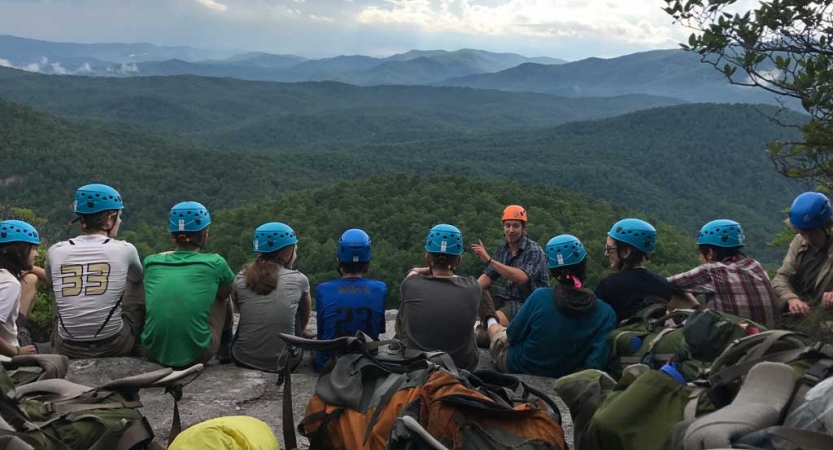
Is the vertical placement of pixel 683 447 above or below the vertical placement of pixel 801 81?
below

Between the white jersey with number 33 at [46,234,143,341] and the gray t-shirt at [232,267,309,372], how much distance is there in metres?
0.82

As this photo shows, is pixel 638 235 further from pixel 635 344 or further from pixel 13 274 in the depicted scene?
pixel 13 274

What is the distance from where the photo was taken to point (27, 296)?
5168 mm

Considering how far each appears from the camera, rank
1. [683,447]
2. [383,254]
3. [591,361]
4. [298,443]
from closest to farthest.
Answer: [683,447] < [298,443] < [591,361] < [383,254]

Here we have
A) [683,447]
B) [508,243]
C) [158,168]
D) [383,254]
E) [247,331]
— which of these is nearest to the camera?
[683,447]

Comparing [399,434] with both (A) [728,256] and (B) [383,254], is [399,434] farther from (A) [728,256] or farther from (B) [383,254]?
(B) [383,254]

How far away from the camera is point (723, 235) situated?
16.4 ft

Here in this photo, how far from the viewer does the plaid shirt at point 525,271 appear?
640 cm

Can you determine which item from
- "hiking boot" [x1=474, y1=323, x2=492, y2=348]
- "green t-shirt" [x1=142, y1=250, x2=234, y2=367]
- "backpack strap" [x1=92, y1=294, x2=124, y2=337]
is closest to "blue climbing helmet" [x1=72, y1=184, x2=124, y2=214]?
"green t-shirt" [x1=142, y1=250, x2=234, y2=367]

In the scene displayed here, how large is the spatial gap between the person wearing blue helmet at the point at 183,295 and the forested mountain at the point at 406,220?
494 inches

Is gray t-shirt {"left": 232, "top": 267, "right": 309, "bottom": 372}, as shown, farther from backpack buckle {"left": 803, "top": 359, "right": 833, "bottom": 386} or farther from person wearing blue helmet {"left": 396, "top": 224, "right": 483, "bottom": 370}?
backpack buckle {"left": 803, "top": 359, "right": 833, "bottom": 386}

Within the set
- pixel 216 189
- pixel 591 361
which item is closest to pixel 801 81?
pixel 591 361

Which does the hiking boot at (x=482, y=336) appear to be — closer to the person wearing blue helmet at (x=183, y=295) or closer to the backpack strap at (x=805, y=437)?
the person wearing blue helmet at (x=183, y=295)

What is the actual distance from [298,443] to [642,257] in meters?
2.73
